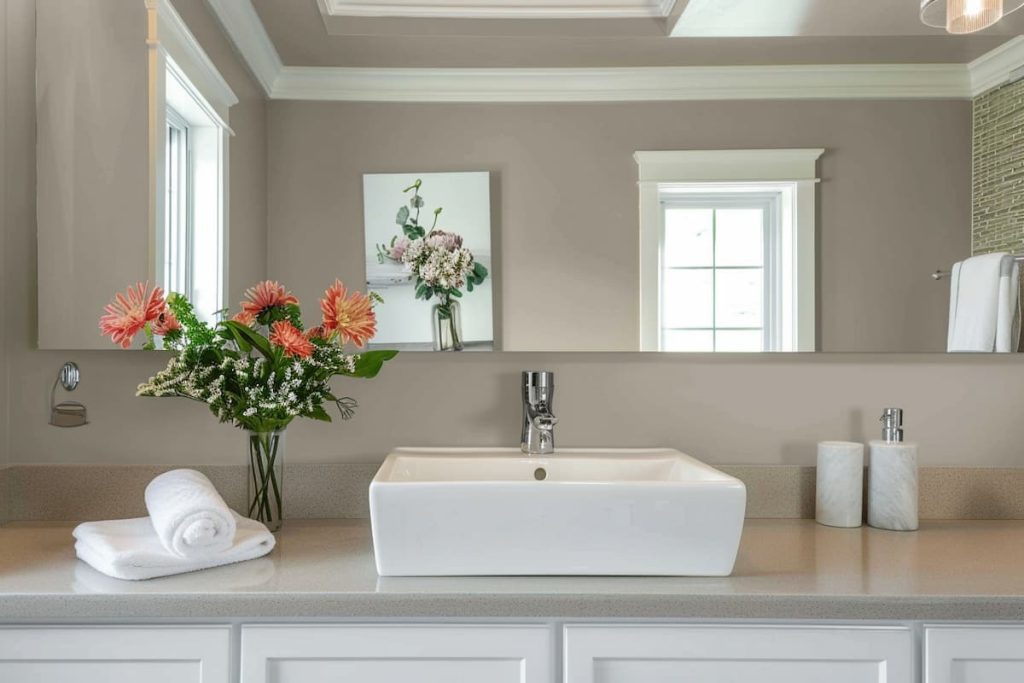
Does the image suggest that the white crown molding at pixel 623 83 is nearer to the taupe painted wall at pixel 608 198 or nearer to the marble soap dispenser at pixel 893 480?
the taupe painted wall at pixel 608 198

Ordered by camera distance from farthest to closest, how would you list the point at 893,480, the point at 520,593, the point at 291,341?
the point at 893,480 → the point at 291,341 → the point at 520,593

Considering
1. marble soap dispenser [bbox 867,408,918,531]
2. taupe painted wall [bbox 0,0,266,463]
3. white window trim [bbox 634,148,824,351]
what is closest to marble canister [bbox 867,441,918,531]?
marble soap dispenser [bbox 867,408,918,531]

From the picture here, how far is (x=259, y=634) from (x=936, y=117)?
147 centimetres

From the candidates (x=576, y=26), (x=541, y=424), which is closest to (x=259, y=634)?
(x=541, y=424)

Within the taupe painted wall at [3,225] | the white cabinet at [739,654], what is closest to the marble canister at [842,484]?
the white cabinet at [739,654]

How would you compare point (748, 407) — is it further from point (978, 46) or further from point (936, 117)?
point (978, 46)

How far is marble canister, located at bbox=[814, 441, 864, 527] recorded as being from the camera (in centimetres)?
143

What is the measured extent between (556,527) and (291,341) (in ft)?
1.72

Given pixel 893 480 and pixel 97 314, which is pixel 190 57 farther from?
pixel 893 480

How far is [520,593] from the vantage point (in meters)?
1.03

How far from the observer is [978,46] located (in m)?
1.56

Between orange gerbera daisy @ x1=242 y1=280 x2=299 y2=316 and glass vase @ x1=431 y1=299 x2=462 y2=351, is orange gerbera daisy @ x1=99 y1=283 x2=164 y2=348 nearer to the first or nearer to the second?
orange gerbera daisy @ x1=242 y1=280 x2=299 y2=316

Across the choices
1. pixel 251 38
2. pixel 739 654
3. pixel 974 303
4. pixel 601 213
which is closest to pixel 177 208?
pixel 251 38

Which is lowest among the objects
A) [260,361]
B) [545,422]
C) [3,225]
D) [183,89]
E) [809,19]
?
[545,422]
